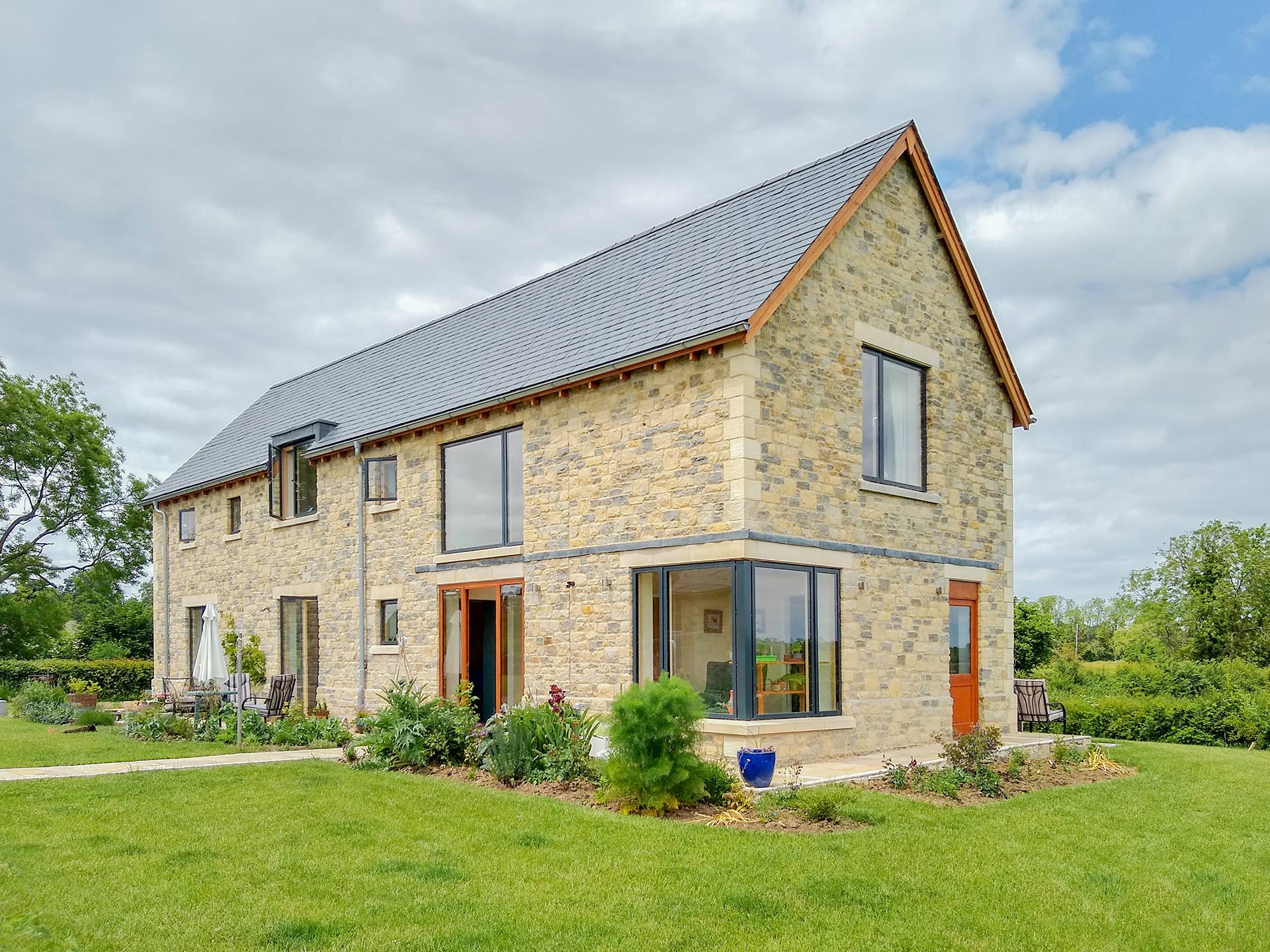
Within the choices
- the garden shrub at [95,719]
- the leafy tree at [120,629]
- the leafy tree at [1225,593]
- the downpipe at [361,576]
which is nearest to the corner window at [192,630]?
the garden shrub at [95,719]

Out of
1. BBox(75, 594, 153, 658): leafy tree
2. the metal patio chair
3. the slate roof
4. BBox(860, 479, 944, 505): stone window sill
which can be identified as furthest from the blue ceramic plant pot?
BBox(75, 594, 153, 658): leafy tree

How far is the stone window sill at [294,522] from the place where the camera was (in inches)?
816

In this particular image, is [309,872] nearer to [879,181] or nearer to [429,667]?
[429,667]

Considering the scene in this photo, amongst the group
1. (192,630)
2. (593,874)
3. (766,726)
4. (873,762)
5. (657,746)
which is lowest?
(873,762)

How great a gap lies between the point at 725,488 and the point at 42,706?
1770 cm

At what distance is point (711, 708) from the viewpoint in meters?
12.7

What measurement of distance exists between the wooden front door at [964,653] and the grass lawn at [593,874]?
14.3 feet

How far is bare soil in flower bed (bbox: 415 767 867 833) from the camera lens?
9.75 metres

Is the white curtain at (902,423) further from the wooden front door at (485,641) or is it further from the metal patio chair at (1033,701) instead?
the wooden front door at (485,641)

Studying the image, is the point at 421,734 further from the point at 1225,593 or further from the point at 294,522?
the point at 1225,593

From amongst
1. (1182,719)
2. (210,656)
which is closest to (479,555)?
(210,656)

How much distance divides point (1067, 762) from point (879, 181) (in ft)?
27.8

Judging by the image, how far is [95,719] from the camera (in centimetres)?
2059

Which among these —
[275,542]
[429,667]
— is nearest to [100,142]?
[275,542]
